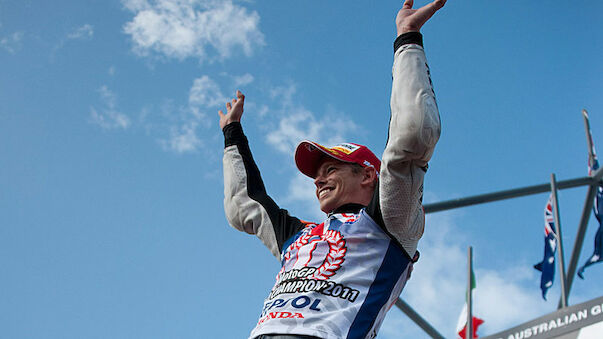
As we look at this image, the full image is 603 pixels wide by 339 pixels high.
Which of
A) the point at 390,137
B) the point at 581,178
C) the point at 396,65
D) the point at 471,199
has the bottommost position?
the point at 390,137

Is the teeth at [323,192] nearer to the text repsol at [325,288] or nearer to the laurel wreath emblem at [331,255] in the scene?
the laurel wreath emblem at [331,255]

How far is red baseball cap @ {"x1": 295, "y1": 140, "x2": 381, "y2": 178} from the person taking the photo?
3.10 meters

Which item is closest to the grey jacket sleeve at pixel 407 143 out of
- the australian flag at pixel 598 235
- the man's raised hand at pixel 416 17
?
the man's raised hand at pixel 416 17

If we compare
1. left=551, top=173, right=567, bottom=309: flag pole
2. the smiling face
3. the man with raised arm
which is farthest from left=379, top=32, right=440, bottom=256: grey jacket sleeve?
left=551, top=173, right=567, bottom=309: flag pole

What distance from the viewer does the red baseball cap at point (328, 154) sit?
310 cm

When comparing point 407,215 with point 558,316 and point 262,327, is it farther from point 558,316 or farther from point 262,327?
point 558,316

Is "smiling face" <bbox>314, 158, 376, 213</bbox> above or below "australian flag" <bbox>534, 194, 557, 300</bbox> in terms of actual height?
below

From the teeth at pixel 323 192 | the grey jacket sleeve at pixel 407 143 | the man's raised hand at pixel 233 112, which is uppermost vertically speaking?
the man's raised hand at pixel 233 112

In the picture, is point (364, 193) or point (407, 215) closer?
point (407, 215)

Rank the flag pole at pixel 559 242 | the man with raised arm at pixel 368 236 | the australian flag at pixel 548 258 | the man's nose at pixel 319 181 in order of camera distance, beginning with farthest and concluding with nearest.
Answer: the australian flag at pixel 548 258, the flag pole at pixel 559 242, the man's nose at pixel 319 181, the man with raised arm at pixel 368 236

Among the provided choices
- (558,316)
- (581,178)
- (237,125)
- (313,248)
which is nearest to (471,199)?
(558,316)

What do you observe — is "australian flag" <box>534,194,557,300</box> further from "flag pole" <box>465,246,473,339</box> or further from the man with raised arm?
the man with raised arm

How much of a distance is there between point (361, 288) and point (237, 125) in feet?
5.43

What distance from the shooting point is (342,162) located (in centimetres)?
314
